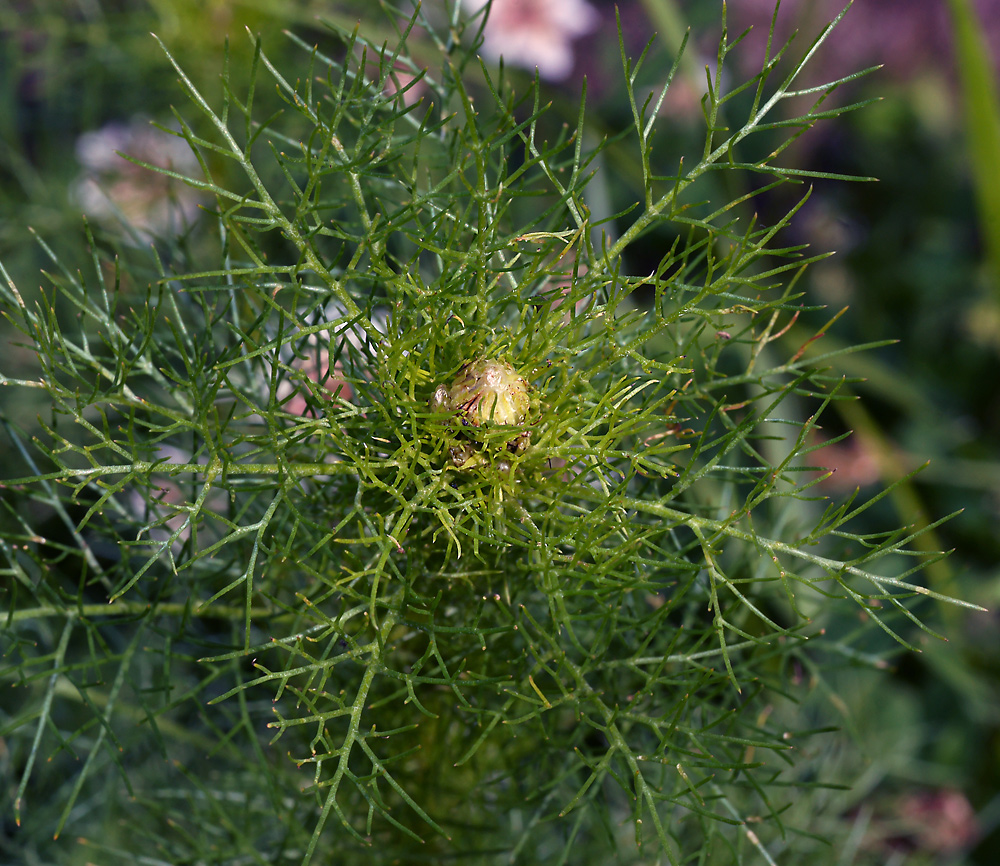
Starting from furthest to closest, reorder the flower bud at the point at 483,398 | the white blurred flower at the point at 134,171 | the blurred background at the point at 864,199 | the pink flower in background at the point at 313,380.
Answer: the white blurred flower at the point at 134,171, the blurred background at the point at 864,199, the pink flower in background at the point at 313,380, the flower bud at the point at 483,398

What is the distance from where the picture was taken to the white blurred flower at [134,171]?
1242 mm

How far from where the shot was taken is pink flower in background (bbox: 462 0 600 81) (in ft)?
4.61

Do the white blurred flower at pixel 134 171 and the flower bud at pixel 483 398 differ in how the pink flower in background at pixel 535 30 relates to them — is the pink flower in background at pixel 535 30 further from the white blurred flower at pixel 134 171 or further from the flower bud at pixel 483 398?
the flower bud at pixel 483 398

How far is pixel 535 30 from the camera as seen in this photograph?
4.67ft

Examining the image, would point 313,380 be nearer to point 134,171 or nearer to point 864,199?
point 134,171

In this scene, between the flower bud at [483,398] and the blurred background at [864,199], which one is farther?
the blurred background at [864,199]

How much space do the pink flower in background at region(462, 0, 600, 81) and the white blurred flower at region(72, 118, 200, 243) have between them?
1.68ft

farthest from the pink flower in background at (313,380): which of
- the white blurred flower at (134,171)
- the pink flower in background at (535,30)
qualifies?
the pink flower in background at (535,30)

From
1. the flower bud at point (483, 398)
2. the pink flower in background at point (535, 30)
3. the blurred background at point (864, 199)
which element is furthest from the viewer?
the pink flower in background at point (535, 30)

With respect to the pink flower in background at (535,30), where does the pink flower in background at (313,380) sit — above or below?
below

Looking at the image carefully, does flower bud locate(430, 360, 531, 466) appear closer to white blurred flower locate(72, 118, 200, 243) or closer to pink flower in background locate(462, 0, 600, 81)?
white blurred flower locate(72, 118, 200, 243)

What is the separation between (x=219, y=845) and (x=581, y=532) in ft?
1.37

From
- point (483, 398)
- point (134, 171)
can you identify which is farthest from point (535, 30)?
point (483, 398)

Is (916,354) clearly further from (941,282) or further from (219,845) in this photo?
(219,845)
